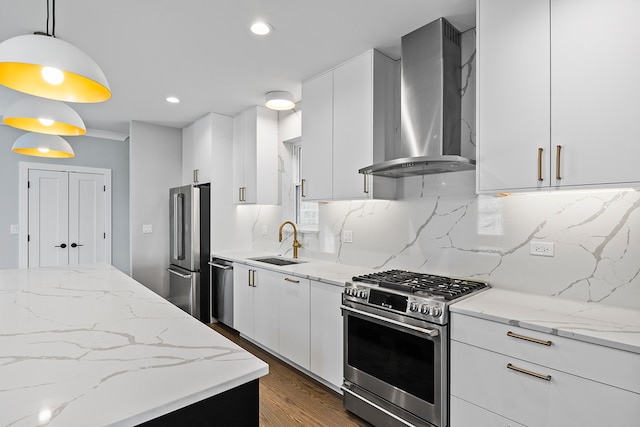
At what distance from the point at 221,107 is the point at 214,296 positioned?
2199 mm

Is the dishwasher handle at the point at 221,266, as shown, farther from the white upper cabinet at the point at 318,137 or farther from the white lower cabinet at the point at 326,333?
the white lower cabinet at the point at 326,333

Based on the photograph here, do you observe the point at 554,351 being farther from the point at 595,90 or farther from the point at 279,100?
the point at 279,100

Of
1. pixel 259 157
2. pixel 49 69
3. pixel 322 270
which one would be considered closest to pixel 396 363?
pixel 322 270

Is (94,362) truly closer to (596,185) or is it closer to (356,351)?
(356,351)

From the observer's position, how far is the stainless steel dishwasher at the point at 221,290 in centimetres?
366

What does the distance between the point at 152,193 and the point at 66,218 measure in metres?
1.35

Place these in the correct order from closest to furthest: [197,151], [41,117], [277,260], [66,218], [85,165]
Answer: [41,117]
[277,260]
[197,151]
[66,218]
[85,165]

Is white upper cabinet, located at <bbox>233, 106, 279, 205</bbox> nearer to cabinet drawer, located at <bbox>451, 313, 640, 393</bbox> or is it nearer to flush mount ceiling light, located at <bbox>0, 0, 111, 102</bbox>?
flush mount ceiling light, located at <bbox>0, 0, 111, 102</bbox>

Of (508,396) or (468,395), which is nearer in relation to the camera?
(508,396)

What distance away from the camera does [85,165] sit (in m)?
4.87

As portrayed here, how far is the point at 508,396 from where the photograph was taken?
1.52 m

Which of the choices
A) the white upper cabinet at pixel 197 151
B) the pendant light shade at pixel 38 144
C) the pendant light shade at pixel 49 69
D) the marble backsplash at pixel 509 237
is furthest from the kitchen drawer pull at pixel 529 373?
the white upper cabinet at pixel 197 151

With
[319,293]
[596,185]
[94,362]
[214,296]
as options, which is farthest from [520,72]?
[214,296]

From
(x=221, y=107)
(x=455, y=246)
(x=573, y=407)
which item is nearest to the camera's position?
(x=573, y=407)
